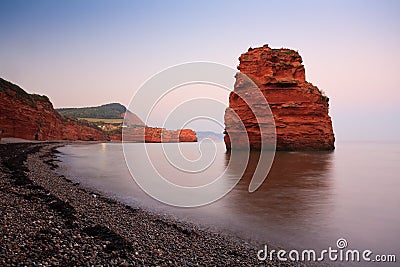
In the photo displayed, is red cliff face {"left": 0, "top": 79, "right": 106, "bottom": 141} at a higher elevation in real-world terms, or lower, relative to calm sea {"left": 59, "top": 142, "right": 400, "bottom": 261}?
higher

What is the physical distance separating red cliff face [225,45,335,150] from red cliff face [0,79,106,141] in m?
35.3

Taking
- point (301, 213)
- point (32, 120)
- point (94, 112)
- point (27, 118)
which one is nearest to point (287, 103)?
point (301, 213)

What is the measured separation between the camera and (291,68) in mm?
34812

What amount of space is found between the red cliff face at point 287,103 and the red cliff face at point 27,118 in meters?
35.3

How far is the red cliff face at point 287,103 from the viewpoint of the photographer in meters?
33.0

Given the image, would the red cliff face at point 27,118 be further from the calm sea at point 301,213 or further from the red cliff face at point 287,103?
the calm sea at point 301,213

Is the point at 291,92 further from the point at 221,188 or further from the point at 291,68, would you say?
the point at 221,188

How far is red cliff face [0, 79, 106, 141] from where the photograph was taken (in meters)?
Result: 40.9

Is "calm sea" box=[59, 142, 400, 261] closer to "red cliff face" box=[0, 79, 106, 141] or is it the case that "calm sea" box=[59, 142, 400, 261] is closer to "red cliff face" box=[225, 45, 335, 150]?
"red cliff face" box=[225, 45, 335, 150]

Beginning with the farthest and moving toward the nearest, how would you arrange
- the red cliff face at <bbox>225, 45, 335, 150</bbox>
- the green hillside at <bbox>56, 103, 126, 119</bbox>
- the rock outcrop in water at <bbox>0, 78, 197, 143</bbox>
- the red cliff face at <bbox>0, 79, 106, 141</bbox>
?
the green hillside at <bbox>56, 103, 126, 119</bbox>, the rock outcrop in water at <bbox>0, 78, 197, 143</bbox>, the red cliff face at <bbox>0, 79, 106, 141</bbox>, the red cliff face at <bbox>225, 45, 335, 150</bbox>

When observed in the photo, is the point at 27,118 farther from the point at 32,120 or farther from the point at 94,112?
the point at 94,112

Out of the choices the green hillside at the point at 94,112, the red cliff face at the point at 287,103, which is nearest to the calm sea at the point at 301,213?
the red cliff face at the point at 287,103

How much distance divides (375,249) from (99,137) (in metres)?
102

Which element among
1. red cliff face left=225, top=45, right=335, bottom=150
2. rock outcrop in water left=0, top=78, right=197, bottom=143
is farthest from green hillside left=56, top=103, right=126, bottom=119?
red cliff face left=225, top=45, right=335, bottom=150
